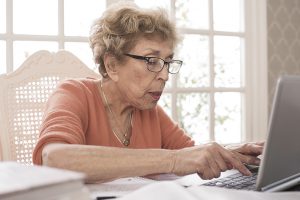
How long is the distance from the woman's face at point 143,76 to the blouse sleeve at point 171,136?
23 centimetres

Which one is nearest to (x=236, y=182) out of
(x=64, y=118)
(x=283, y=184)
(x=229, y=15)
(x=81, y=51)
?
(x=283, y=184)

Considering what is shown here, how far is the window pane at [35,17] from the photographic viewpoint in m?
2.29

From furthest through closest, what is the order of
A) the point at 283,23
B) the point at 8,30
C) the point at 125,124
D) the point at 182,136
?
the point at 283,23 → the point at 8,30 → the point at 182,136 → the point at 125,124

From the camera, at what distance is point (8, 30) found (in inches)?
88.0

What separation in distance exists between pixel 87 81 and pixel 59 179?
1.16 metres

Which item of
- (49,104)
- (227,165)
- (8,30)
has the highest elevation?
(8,30)

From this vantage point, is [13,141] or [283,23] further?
[283,23]

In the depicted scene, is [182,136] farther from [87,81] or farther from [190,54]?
[190,54]

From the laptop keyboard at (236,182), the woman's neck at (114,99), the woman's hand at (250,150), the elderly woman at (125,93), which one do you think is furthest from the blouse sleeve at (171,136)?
the laptop keyboard at (236,182)

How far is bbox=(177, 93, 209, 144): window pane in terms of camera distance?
2.85m

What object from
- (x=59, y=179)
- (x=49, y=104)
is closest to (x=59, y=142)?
(x=49, y=104)

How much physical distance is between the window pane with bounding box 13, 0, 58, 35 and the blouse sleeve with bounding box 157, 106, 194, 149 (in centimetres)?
91

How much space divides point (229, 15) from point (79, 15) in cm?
114

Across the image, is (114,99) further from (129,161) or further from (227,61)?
(227,61)
